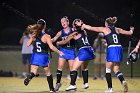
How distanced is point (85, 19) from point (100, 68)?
5.49m

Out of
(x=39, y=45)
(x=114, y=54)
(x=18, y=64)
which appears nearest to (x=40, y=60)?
(x=39, y=45)

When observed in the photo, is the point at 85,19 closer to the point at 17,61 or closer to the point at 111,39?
the point at 17,61

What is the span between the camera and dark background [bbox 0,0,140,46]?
925 inches

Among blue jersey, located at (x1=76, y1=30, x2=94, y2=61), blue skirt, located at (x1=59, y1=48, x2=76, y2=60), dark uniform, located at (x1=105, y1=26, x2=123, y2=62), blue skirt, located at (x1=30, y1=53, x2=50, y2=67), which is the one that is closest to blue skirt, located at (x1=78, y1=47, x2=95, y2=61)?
blue jersey, located at (x1=76, y1=30, x2=94, y2=61)

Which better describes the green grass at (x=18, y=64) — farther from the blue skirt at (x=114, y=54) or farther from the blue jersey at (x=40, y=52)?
the blue jersey at (x=40, y=52)

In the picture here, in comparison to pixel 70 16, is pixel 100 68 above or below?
below

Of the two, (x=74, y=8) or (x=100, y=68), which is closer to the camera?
(x=100, y=68)

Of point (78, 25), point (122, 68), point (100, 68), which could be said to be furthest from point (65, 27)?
point (122, 68)

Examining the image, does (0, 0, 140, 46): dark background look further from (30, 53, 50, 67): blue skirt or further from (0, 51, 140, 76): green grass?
(30, 53, 50, 67): blue skirt

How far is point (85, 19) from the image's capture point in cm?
2384

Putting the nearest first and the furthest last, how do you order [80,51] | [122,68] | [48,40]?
1. [48,40]
2. [80,51]
3. [122,68]

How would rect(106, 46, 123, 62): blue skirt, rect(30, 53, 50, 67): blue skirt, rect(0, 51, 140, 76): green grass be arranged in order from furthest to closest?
rect(0, 51, 140, 76): green grass
rect(106, 46, 123, 62): blue skirt
rect(30, 53, 50, 67): blue skirt

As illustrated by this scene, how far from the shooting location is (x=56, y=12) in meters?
24.4

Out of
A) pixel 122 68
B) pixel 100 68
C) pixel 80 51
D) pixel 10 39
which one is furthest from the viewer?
pixel 10 39
